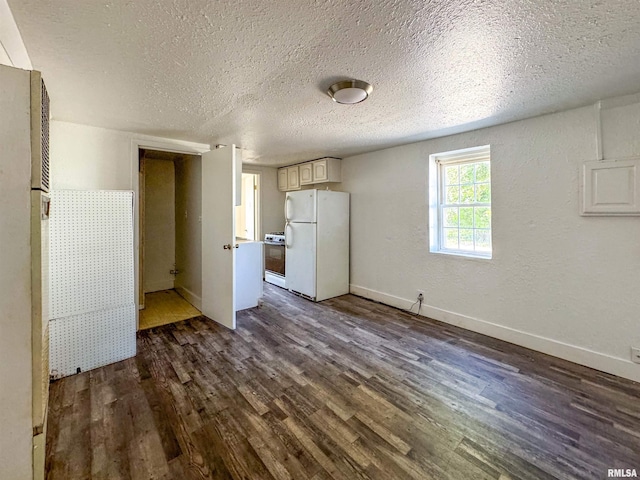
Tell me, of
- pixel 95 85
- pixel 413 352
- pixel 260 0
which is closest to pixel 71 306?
pixel 95 85

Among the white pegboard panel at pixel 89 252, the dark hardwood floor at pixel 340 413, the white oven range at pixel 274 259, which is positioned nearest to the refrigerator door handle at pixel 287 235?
the white oven range at pixel 274 259

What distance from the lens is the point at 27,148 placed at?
95 centimetres

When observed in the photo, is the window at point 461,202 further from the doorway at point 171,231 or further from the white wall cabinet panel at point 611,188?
the doorway at point 171,231

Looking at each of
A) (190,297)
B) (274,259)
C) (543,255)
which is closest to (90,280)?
(190,297)

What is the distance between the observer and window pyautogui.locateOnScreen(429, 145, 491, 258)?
10.1 feet

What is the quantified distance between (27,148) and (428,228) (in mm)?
3385

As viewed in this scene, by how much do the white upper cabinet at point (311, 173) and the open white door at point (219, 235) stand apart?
1.68 metres

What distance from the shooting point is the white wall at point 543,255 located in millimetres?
2221

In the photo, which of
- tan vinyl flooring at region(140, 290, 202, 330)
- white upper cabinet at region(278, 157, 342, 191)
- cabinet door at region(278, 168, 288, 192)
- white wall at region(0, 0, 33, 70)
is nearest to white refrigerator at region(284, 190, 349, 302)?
white upper cabinet at region(278, 157, 342, 191)

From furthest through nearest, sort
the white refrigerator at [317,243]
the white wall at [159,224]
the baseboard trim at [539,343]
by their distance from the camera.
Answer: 1. the white wall at [159,224]
2. the white refrigerator at [317,243]
3. the baseboard trim at [539,343]

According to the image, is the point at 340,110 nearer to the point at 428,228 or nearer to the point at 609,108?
the point at 428,228

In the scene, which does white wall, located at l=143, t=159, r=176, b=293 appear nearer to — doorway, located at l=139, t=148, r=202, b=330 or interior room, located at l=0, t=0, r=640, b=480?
doorway, located at l=139, t=148, r=202, b=330

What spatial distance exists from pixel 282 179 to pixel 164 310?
292 cm

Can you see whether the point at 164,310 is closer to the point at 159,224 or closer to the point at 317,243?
the point at 159,224
